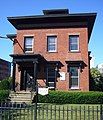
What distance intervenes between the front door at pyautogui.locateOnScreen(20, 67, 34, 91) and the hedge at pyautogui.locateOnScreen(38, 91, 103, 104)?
15.1ft

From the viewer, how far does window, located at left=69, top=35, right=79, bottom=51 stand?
27250 millimetres

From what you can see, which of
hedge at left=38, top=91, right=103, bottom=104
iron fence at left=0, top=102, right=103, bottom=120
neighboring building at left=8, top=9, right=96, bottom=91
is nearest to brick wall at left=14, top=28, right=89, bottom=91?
neighboring building at left=8, top=9, right=96, bottom=91

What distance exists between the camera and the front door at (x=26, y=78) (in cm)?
2840

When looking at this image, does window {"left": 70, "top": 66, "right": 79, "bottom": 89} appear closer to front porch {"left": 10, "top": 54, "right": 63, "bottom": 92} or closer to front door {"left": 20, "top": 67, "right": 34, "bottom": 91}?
front porch {"left": 10, "top": 54, "right": 63, "bottom": 92}

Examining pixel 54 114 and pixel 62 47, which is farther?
pixel 62 47

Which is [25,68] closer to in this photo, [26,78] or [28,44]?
[26,78]

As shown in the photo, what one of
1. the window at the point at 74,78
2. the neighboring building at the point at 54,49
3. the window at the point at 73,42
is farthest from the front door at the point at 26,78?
the window at the point at 73,42

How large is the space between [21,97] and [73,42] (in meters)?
7.87

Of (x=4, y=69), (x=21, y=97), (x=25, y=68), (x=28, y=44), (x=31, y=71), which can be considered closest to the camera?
(x=21, y=97)

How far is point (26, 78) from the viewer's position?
28.7m

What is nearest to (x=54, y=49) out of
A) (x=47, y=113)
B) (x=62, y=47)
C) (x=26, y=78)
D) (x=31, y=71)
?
(x=62, y=47)

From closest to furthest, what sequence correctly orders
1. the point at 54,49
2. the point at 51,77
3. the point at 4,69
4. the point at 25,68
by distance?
the point at 51,77 → the point at 54,49 → the point at 25,68 → the point at 4,69

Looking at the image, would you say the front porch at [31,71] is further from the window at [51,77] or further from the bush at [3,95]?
the bush at [3,95]

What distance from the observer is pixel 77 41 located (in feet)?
89.4
